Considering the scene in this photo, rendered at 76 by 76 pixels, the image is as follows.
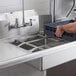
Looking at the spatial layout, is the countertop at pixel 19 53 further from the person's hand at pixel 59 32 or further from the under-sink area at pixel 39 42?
the person's hand at pixel 59 32

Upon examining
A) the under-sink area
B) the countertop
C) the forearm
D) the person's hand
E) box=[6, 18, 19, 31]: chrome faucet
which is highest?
box=[6, 18, 19, 31]: chrome faucet

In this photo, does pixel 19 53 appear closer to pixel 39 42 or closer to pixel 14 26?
pixel 39 42

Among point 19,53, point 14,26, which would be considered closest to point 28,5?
point 14,26

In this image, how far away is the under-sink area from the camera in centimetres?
168

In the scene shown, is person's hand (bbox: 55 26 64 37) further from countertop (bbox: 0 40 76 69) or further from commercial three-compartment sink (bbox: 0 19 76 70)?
countertop (bbox: 0 40 76 69)

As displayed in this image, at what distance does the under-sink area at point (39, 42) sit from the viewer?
1681mm

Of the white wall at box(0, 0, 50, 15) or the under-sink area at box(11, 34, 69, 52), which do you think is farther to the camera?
the white wall at box(0, 0, 50, 15)

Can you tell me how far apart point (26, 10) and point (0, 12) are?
11.6 inches

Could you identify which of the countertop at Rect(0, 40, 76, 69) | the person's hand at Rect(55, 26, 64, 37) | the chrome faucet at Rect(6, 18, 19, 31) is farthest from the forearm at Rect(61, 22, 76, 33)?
the chrome faucet at Rect(6, 18, 19, 31)

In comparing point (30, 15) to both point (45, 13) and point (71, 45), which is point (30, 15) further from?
point (71, 45)

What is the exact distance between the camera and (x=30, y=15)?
80.6 inches

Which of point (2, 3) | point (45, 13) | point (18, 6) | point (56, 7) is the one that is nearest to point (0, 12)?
point (2, 3)

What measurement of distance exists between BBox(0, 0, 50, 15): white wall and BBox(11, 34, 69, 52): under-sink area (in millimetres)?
368

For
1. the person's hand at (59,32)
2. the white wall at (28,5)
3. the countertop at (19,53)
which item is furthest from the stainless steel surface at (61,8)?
the countertop at (19,53)
